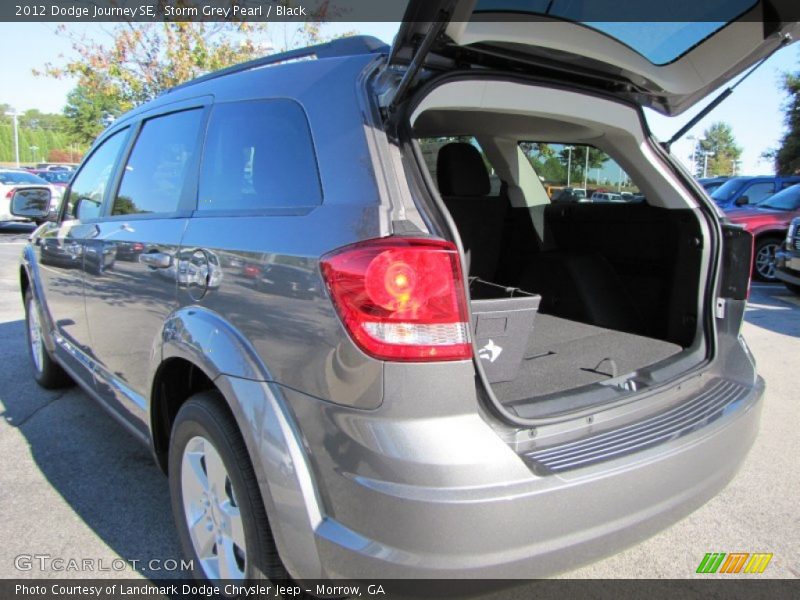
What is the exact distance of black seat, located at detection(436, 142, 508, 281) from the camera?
352 centimetres

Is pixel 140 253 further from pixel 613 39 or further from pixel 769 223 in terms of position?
pixel 769 223

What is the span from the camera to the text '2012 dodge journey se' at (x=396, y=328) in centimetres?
150

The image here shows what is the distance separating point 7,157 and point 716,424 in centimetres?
7655

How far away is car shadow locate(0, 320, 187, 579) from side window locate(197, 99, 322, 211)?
1.36 metres

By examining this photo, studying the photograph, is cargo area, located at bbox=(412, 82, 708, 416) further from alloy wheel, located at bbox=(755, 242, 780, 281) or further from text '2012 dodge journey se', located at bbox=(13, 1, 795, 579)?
alloy wheel, located at bbox=(755, 242, 780, 281)

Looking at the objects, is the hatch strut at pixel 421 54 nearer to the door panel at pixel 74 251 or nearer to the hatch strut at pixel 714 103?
the hatch strut at pixel 714 103

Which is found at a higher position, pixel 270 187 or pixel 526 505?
pixel 270 187

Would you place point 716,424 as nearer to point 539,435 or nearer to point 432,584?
point 539,435

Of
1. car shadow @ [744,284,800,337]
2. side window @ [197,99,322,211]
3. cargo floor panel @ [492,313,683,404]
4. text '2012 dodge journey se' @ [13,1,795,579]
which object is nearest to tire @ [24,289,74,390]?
text '2012 dodge journey se' @ [13,1,795,579]

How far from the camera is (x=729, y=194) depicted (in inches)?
468

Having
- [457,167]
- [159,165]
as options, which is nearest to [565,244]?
[457,167]

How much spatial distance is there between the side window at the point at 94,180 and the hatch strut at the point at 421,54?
2055mm

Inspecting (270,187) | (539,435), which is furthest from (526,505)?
(270,187)

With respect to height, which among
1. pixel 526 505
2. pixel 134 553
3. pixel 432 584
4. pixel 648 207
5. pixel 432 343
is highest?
pixel 648 207
